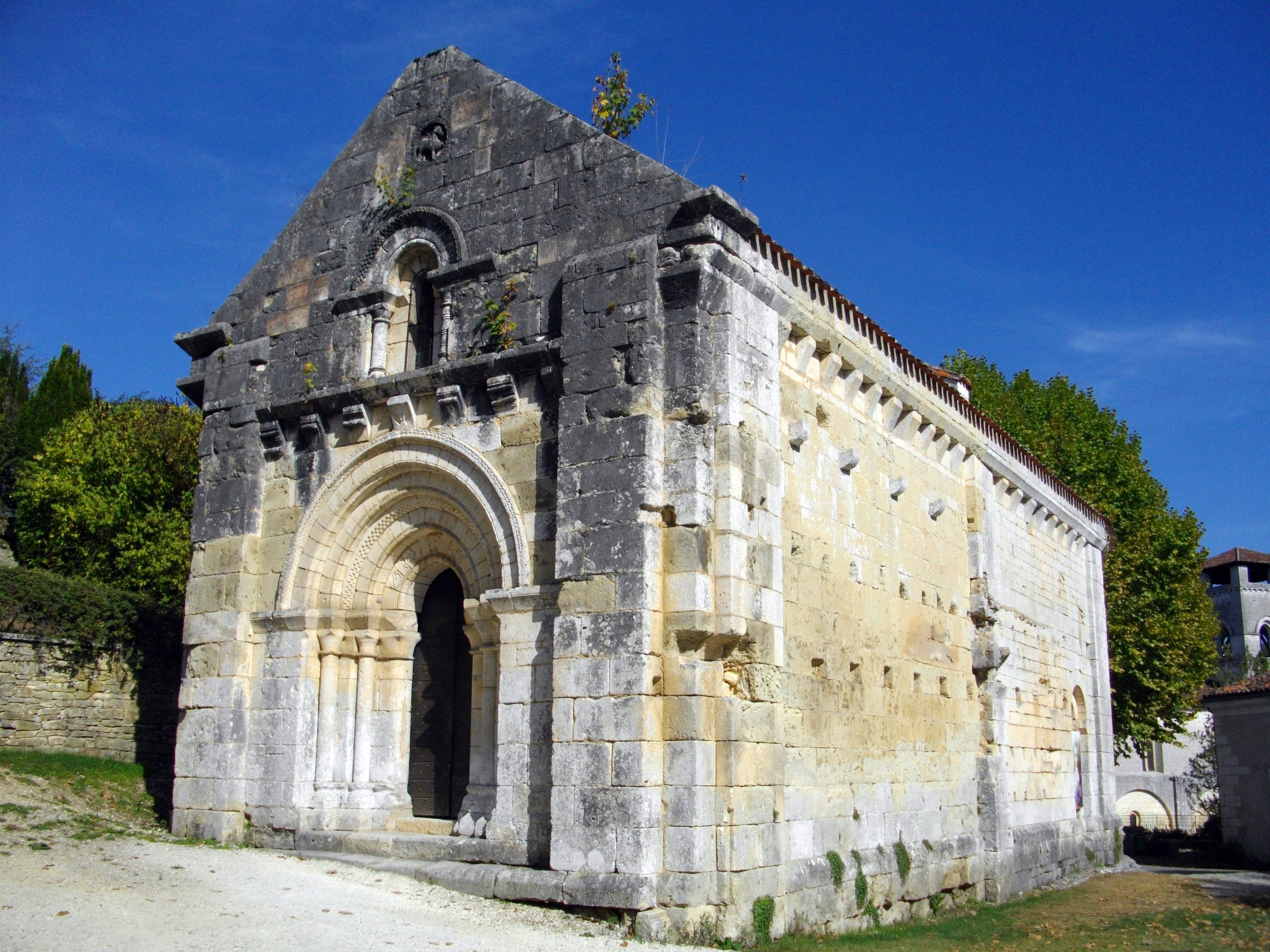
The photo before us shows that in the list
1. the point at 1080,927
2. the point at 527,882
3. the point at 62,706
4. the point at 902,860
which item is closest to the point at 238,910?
the point at 527,882

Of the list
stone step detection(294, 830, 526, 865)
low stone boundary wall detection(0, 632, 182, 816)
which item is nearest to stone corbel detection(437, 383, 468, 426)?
stone step detection(294, 830, 526, 865)

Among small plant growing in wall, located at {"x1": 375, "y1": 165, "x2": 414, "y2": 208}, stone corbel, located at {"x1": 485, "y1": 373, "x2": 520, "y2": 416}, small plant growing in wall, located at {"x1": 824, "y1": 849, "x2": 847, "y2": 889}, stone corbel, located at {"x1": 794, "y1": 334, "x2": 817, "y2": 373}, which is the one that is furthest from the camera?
small plant growing in wall, located at {"x1": 375, "y1": 165, "x2": 414, "y2": 208}

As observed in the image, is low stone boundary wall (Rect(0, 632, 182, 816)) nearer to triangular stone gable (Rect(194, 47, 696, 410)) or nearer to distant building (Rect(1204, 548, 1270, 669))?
triangular stone gable (Rect(194, 47, 696, 410))

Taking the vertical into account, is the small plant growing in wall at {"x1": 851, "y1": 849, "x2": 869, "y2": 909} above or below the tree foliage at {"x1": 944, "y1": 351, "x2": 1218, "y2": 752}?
below

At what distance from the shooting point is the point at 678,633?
8828mm

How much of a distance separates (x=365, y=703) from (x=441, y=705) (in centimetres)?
81

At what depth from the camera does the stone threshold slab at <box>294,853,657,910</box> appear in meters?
8.36

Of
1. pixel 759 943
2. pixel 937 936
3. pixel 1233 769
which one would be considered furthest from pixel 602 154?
pixel 1233 769

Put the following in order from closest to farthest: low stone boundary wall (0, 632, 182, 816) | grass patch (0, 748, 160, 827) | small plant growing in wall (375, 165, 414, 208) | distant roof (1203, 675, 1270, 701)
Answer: small plant growing in wall (375, 165, 414, 208) → grass patch (0, 748, 160, 827) → low stone boundary wall (0, 632, 182, 816) → distant roof (1203, 675, 1270, 701)

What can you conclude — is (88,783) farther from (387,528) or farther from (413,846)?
(413,846)

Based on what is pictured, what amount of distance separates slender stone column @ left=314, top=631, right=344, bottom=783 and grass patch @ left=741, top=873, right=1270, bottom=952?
473cm

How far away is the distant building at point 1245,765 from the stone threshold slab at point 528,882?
18.4 meters

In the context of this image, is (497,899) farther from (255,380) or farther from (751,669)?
(255,380)

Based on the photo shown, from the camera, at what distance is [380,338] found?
Result: 1164 cm
